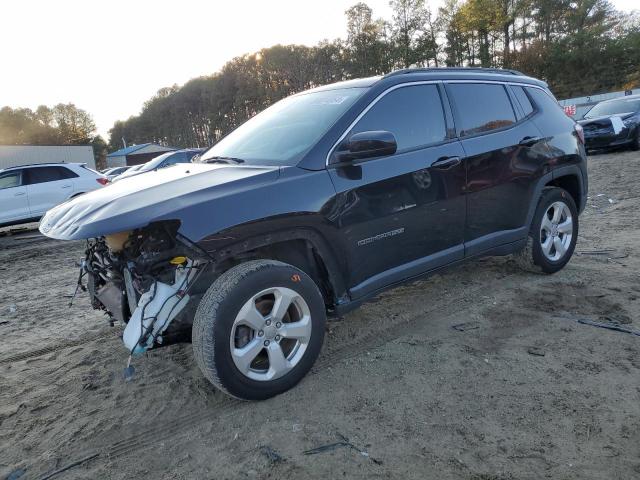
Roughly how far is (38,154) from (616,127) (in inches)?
1710

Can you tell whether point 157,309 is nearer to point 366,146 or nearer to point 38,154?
point 366,146

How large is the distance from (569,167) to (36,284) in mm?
6336

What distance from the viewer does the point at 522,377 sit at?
2.88 m

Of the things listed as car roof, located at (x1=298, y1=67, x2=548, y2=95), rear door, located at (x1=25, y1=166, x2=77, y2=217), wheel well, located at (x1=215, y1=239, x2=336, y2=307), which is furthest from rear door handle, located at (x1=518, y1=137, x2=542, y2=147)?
rear door, located at (x1=25, y1=166, x2=77, y2=217)

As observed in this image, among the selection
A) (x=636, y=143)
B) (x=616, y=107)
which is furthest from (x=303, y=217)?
(x=616, y=107)

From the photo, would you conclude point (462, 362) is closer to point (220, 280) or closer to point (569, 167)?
point (220, 280)

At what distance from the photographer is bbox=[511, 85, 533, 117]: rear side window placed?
173 inches

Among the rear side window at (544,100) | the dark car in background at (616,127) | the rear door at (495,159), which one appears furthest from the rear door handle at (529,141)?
the dark car in background at (616,127)

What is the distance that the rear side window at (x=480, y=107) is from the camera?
383cm

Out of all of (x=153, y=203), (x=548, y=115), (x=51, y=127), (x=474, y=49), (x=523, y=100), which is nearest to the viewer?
(x=153, y=203)

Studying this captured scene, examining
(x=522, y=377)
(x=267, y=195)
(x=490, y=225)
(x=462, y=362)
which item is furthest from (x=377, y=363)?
(x=490, y=225)

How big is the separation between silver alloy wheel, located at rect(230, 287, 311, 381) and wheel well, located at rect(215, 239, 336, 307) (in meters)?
0.29

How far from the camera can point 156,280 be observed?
2705 mm

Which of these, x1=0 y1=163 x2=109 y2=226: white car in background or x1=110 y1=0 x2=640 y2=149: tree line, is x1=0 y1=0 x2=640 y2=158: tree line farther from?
x1=0 y1=163 x2=109 y2=226: white car in background
